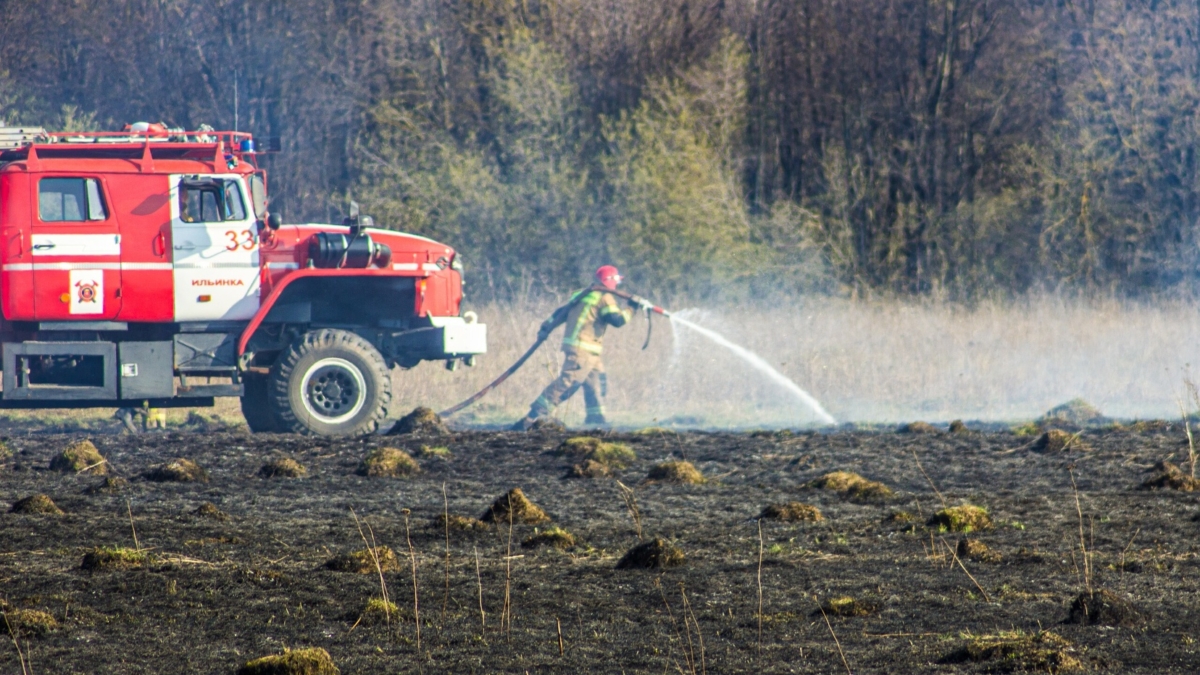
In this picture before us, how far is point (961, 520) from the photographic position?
25.7ft

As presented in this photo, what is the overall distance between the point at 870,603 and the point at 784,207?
943 inches

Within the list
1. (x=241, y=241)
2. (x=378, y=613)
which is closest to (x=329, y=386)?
(x=241, y=241)

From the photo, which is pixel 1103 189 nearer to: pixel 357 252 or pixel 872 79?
pixel 872 79

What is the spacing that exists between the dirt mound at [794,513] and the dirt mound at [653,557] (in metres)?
1.40

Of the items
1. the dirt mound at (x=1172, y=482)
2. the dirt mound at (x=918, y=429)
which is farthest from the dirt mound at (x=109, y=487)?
the dirt mound at (x=918, y=429)

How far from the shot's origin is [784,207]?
97.0 ft

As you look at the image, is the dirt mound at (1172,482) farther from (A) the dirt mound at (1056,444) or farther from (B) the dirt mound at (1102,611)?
(B) the dirt mound at (1102,611)

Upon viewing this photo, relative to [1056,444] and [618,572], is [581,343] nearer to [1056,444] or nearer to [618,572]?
[1056,444]

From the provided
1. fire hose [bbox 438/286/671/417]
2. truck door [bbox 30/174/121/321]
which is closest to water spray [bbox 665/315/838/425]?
fire hose [bbox 438/286/671/417]

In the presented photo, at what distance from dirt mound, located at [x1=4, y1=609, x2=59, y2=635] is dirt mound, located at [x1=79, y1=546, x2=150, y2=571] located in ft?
3.45

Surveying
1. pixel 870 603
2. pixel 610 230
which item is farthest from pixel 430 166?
pixel 870 603

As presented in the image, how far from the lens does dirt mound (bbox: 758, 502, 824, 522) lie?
8.24m

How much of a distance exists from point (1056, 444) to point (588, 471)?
3856mm

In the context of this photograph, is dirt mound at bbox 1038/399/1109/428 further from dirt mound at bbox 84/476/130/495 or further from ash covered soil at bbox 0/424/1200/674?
dirt mound at bbox 84/476/130/495
